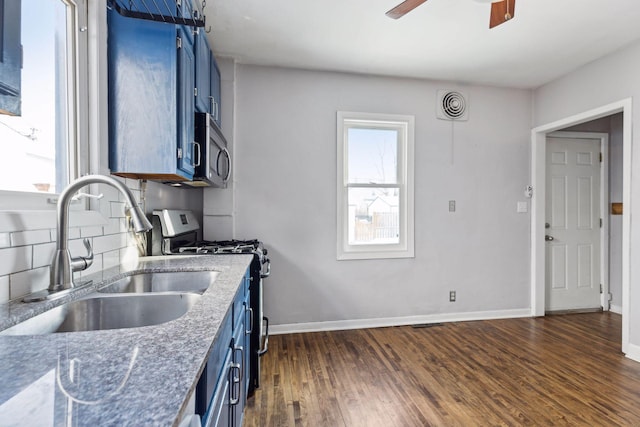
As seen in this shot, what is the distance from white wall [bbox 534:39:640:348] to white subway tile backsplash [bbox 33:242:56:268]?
383cm

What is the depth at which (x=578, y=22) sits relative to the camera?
2.36 metres

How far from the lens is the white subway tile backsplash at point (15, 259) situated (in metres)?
1.02

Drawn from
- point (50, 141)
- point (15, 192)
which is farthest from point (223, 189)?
point (15, 192)

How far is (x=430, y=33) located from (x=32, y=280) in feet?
9.38

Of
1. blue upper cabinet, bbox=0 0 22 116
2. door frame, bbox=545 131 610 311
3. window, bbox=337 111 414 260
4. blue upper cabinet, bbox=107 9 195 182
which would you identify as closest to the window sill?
window, bbox=337 111 414 260

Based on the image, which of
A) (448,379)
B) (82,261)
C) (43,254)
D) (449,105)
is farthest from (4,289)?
(449,105)

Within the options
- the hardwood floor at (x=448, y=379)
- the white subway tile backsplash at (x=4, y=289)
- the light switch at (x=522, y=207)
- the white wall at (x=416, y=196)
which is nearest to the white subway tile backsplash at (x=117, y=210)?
the white subway tile backsplash at (x=4, y=289)

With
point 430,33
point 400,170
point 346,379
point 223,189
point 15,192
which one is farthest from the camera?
point 400,170

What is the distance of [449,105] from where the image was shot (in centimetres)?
341

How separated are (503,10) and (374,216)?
2.00 m

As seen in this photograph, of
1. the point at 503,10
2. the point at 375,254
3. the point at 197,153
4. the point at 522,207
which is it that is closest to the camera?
the point at 503,10

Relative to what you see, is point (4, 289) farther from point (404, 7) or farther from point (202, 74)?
point (404, 7)

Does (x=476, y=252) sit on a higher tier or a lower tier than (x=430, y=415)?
higher

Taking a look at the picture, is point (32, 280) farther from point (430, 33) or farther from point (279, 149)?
point (430, 33)
